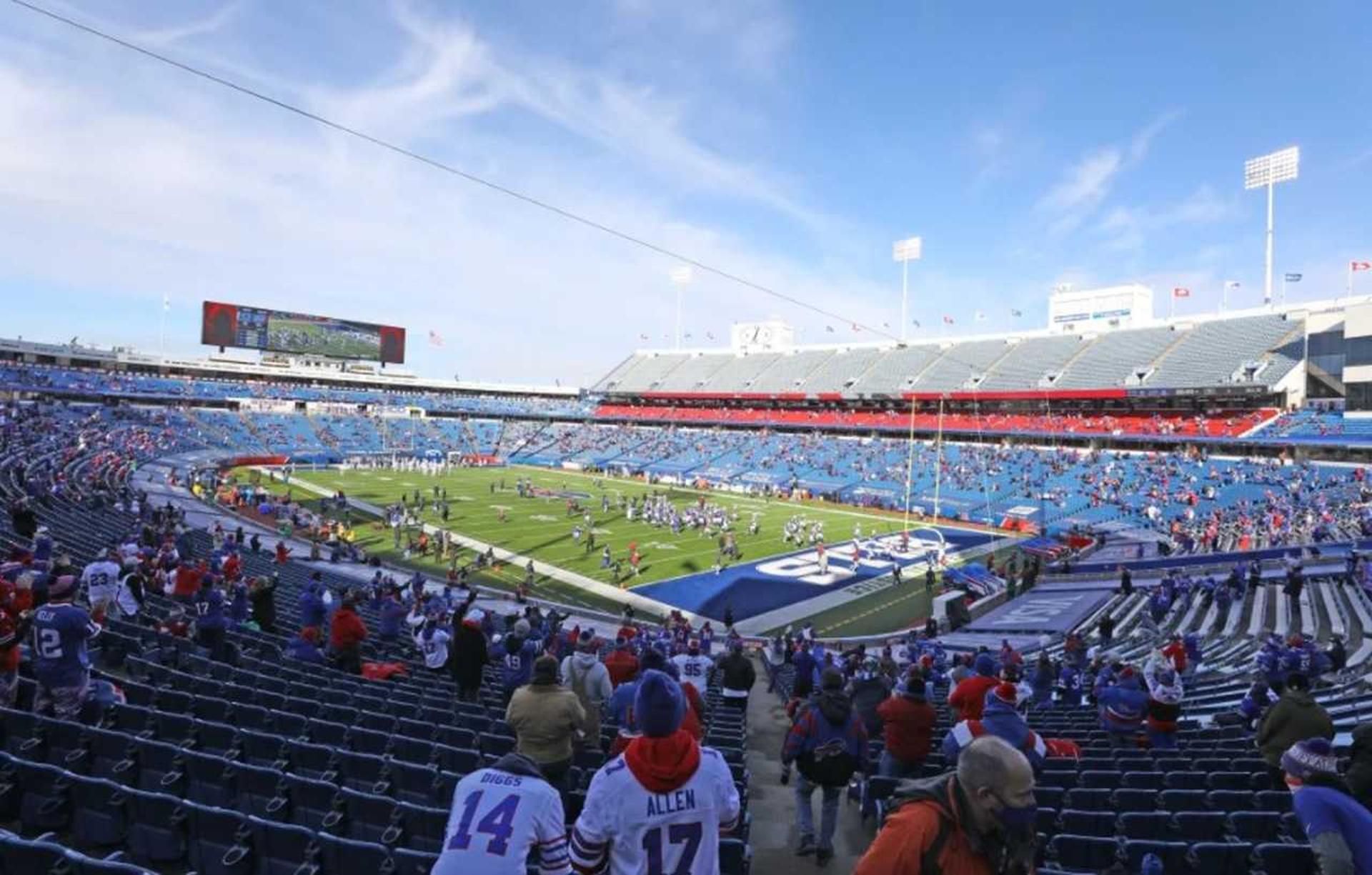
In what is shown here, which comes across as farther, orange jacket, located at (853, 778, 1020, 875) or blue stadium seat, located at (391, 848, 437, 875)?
blue stadium seat, located at (391, 848, 437, 875)

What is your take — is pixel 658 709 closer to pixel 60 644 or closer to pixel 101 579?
pixel 60 644

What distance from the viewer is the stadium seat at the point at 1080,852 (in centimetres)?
496

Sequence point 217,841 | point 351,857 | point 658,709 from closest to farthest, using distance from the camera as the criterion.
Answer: point 658,709
point 351,857
point 217,841

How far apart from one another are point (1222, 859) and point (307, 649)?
33.0 ft

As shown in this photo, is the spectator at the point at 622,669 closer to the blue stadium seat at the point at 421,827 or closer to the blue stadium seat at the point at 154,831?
the blue stadium seat at the point at 421,827

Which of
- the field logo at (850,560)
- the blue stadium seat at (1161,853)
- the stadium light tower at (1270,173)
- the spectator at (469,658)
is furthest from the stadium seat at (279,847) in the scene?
the stadium light tower at (1270,173)

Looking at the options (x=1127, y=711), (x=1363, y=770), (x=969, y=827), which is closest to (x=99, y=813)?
(x=969, y=827)

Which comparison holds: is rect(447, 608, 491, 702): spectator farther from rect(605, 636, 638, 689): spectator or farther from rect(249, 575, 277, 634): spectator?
rect(249, 575, 277, 634): spectator

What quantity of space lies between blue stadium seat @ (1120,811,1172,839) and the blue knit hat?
4266mm

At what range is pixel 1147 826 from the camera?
18.1 ft

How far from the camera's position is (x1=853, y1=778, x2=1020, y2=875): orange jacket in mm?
2211

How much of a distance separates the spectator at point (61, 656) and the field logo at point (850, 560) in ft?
88.2

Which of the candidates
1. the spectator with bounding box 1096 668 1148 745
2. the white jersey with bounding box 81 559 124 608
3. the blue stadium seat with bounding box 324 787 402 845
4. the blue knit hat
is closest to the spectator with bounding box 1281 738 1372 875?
the blue knit hat

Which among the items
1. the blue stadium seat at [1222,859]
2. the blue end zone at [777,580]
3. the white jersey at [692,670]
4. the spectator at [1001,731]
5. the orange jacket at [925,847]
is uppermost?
the orange jacket at [925,847]
